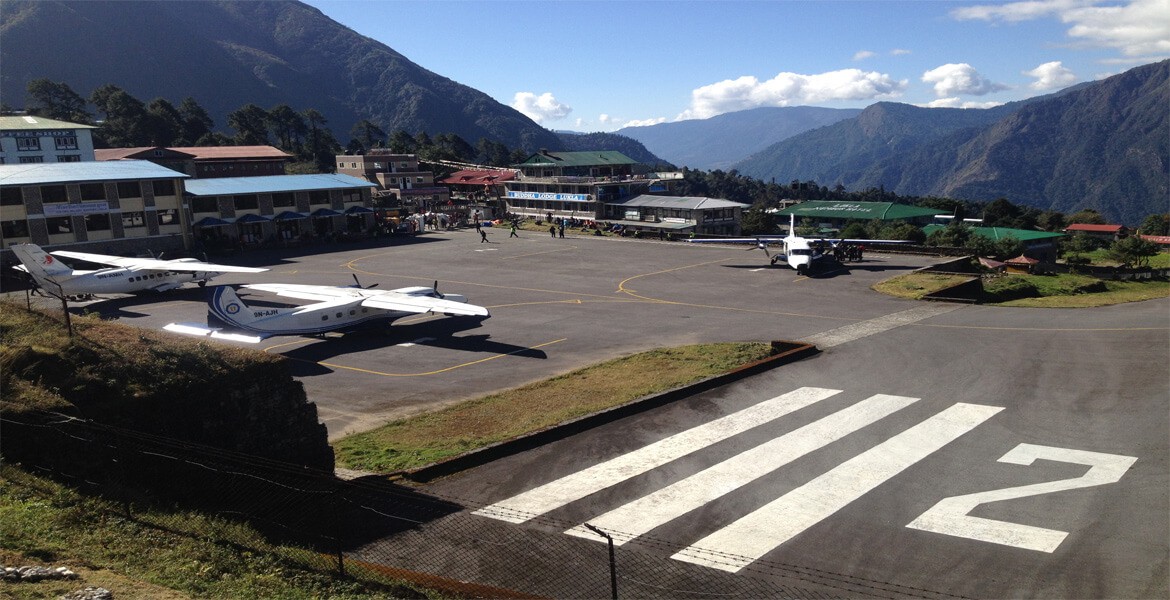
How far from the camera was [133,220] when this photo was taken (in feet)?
205

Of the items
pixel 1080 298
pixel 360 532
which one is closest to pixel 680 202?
pixel 1080 298

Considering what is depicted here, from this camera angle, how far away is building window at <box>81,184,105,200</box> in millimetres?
58812

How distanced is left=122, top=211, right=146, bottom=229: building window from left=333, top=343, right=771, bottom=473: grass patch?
52193mm

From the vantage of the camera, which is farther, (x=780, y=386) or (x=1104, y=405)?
(x=780, y=386)

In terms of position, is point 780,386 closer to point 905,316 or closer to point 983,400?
point 983,400

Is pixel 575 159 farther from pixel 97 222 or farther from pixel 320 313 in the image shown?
pixel 320 313

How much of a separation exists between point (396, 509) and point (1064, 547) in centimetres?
1421

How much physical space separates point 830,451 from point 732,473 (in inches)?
130

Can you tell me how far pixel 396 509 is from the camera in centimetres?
1670

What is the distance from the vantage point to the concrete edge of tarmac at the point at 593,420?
18562mm

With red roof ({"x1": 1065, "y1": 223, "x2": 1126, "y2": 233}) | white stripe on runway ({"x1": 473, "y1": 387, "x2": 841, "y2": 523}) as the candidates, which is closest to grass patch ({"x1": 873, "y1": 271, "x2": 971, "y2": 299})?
white stripe on runway ({"x1": 473, "y1": 387, "x2": 841, "y2": 523})

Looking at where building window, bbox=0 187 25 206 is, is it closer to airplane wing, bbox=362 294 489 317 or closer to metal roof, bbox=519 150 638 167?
airplane wing, bbox=362 294 489 317

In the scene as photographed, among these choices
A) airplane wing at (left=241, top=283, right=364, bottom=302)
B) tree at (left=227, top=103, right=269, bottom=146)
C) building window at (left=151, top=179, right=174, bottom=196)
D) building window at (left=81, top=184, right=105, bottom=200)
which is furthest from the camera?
tree at (left=227, top=103, right=269, bottom=146)

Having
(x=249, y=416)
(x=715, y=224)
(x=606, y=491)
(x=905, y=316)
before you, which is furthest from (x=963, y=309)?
(x=715, y=224)
